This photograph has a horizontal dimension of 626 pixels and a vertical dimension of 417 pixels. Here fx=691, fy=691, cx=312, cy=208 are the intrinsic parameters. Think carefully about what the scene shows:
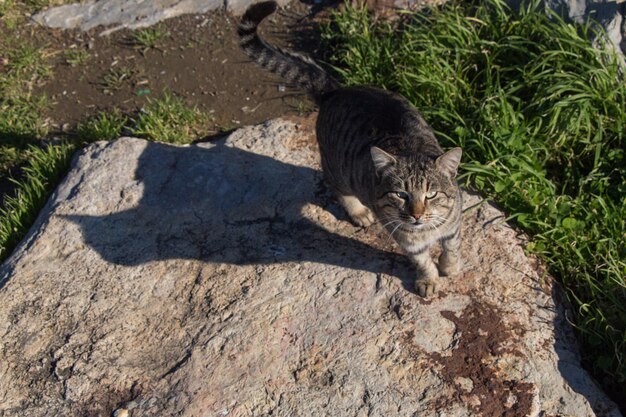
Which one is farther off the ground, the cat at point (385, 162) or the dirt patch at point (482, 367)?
the cat at point (385, 162)

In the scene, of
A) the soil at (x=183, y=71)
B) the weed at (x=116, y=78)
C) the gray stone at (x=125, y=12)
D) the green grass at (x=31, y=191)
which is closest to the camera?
the green grass at (x=31, y=191)

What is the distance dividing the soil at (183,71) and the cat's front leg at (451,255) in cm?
214

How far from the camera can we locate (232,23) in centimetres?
644

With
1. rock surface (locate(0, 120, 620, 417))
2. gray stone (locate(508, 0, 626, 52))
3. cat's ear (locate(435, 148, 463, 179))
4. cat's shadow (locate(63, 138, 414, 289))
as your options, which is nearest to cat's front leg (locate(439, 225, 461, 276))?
rock surface (locate(0, 120, 620, 417))

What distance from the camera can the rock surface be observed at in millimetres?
3375

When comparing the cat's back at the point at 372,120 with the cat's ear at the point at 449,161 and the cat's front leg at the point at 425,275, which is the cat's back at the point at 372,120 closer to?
the cat's ear at the point at 449,161

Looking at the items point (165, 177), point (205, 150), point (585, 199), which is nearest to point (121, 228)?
point (165, 177)

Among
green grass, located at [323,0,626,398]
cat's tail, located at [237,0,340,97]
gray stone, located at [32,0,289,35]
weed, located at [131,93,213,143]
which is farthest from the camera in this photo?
gray stone, located at [32,0,289,35]

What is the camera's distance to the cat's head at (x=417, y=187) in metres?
3.45

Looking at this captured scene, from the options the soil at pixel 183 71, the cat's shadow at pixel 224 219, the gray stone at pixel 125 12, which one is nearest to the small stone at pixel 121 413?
the cat's shadow at pixel 224 219

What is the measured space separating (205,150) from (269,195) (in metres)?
0.68

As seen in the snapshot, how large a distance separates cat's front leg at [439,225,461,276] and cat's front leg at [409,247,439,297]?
0.08 metres

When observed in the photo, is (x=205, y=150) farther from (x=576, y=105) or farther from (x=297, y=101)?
(x=576, y=105)

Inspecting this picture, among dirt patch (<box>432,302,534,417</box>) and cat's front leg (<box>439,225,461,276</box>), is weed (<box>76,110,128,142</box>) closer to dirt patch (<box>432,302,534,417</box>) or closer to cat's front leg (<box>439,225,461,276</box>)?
cat's front leg (<box>439,225,461,276</box>)
